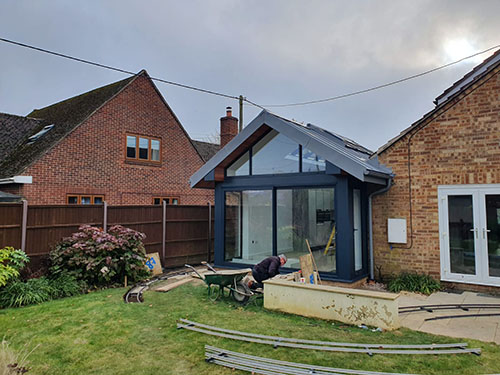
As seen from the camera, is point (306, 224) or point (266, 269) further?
point (306, 224)

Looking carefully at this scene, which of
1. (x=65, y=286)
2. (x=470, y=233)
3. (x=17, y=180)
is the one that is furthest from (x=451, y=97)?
(x=17, y=180)

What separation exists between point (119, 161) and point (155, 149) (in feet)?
6.53

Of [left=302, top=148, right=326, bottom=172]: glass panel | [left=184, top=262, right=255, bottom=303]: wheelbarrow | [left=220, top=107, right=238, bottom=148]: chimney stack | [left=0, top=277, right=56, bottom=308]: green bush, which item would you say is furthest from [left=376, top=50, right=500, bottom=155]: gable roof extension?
[left=220, top=107, right=238, bottom=148]: chimney stack

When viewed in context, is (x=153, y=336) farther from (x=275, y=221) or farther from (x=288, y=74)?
(x=288, y=74)

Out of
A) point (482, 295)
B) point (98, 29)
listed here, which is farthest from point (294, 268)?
point (98, 29)

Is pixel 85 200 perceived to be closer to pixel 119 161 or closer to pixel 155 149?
pixel 119 161

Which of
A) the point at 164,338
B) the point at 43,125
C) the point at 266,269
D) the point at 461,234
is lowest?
the point at 164,338

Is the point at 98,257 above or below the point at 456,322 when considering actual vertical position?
above

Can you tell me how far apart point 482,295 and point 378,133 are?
16550mm

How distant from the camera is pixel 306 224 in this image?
27.6ft

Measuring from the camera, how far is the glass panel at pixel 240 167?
9141mm

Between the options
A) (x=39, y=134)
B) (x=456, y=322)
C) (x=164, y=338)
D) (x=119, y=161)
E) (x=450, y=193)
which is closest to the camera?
(x=164, y=338)

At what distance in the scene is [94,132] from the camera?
45.2ft

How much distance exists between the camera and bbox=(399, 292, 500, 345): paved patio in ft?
16.1
